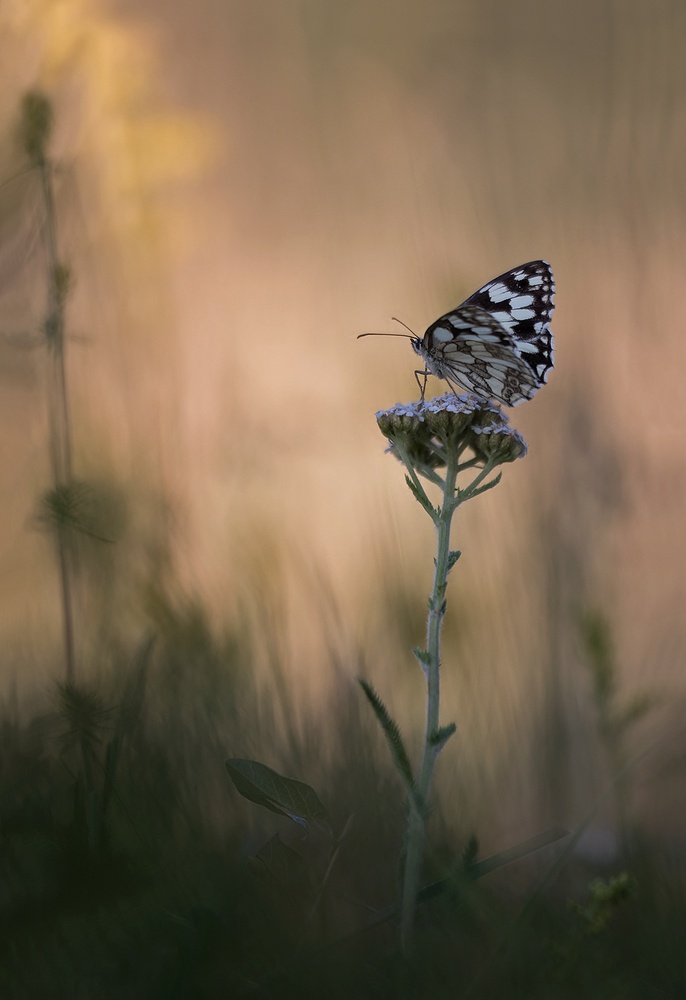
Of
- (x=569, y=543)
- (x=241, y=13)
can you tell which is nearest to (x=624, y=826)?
(x=569, y=543)

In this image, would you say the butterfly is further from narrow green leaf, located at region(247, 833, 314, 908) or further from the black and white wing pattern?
narrow green leaf, located at region(247, 833, 314, 908)

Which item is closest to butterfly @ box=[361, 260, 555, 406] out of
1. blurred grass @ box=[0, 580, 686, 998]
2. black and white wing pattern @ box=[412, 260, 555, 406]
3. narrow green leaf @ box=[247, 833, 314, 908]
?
black and white wing pattern @ box=[412, 260, 555, 406]

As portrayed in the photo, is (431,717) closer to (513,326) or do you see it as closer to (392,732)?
(392,732)

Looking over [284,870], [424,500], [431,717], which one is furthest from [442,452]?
[284,870]

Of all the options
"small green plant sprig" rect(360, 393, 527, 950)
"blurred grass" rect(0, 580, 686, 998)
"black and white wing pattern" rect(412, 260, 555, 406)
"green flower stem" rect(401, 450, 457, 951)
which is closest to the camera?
"blurred grass" rect(0, 580, 686, 998)

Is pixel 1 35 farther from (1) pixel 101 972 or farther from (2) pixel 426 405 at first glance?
(1) pixel 101 972
